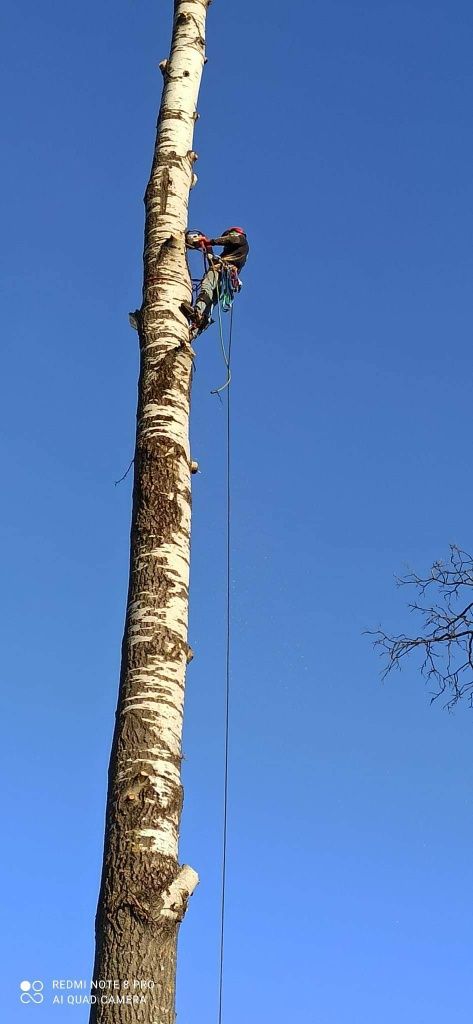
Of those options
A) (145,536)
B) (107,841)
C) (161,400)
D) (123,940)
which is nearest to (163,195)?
(161,400)

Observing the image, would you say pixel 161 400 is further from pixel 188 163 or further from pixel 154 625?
pixel 188 163

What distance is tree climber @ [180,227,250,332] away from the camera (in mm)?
6150

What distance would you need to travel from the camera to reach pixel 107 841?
3.82m

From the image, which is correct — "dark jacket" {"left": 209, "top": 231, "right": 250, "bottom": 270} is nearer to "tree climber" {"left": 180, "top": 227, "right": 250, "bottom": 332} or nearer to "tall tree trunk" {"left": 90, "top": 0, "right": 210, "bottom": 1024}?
"tree climber" {"left": 180, "top": 227, "right": 250, "bottom": 332}

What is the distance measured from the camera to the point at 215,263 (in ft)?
22.7

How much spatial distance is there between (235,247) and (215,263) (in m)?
0.71

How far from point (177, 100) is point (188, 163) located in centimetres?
48

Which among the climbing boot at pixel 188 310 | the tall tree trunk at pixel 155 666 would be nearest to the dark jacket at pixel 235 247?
the tall tree trunk at pixel 155 666

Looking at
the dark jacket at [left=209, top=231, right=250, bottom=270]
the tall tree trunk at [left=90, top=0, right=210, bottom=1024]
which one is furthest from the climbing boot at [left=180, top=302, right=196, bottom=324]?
the dark jacket at [left=209, top=231, right=250, bottom=270]

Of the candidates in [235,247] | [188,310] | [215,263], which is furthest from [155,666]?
[235,247]

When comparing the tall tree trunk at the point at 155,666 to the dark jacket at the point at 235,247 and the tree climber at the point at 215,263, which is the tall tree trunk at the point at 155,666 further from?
the dark jacket at the point at 235,247

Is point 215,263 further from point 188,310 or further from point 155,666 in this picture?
point 155,666

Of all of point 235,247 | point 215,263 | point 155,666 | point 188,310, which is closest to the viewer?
point 155,666

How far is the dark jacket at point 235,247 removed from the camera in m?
7.43
